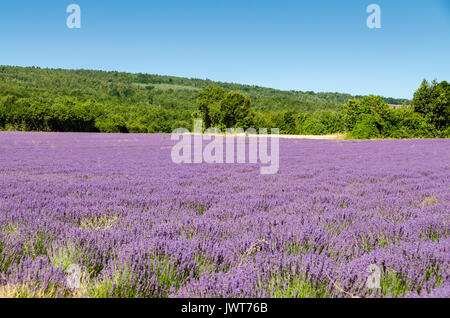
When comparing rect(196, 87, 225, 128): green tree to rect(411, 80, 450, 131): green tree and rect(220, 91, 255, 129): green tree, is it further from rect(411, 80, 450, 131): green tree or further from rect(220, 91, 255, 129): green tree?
rect(411, 80, 450, 131): green tree

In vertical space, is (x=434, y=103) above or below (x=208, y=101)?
below

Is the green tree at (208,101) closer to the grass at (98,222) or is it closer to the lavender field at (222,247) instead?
the lavender field at (222,247)

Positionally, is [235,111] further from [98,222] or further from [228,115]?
[98,222]

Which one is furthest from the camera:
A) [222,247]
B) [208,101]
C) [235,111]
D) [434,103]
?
[208,101]

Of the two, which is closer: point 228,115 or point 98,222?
point 98,222

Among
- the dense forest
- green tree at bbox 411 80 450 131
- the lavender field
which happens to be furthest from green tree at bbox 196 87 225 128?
the lavender field

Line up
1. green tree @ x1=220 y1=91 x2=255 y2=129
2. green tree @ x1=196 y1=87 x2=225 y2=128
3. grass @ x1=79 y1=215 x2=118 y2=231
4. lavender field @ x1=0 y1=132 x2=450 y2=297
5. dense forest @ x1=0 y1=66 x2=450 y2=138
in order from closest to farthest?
lavender field @ x1=0 y1=132 x2=450 y2=297 → grass @ x1=79 y1=215 x2=118 y2=231 → dense forest @ x1=0 y1=66 x2=450 y2=138 → green tree @ x1=220 y1=91 x2=255 y2=129 → green tree @ x1=196 y1=87 x2=225 y2=128

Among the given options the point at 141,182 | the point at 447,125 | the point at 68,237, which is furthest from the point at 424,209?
the point at 447,125

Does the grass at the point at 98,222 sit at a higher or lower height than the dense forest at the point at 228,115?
lower

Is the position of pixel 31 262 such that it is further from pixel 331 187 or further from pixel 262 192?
pixel 331 187

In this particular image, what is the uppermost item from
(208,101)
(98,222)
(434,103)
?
(208,101)

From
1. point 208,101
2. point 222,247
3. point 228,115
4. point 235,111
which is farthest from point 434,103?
point 222,247

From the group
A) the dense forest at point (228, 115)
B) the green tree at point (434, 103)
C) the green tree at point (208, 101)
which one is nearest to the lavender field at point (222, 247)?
the dense forest at point (228, 115)
